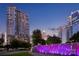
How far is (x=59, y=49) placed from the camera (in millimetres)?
2932

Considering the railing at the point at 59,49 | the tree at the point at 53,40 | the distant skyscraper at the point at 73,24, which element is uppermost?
the distant skyscraper at the point at 73,24

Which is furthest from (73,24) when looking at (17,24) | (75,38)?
(17,24)

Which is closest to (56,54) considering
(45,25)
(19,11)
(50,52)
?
(50,52)

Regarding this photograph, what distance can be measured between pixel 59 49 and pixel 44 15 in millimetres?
310

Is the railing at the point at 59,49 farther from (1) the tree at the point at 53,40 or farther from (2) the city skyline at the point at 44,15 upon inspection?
(2) the city skyline at the point at 44,15

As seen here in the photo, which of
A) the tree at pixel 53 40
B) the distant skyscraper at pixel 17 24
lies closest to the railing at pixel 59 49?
the tree at pixel 53 40

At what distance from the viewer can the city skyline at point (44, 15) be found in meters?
2.93

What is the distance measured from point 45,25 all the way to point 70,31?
Answer: 215 mm

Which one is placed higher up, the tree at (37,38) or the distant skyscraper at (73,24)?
the distant skyscraper at (73,24)

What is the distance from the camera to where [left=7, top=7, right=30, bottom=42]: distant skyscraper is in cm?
295

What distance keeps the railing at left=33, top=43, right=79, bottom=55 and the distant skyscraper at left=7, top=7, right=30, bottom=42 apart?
140 millimetres

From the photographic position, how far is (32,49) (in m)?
2.94

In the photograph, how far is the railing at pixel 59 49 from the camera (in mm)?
2910

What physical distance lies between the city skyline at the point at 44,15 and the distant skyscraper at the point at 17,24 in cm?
4
